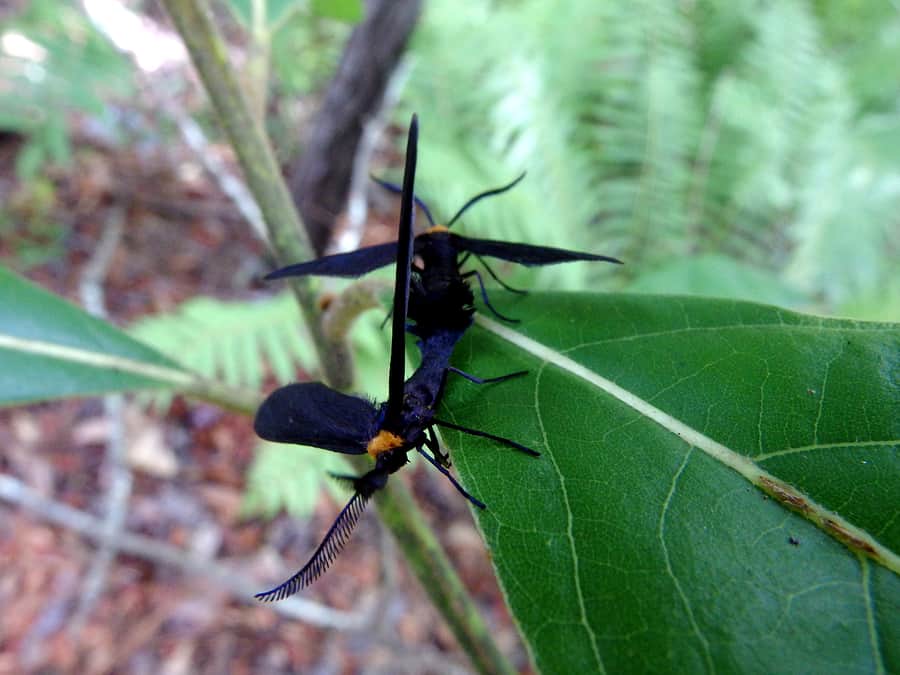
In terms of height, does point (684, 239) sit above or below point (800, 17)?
below

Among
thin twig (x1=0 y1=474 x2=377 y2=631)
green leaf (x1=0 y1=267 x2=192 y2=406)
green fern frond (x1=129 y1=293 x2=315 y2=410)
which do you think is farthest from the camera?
green fern frond (x1=129 y1=293 x2=315 y2=410)

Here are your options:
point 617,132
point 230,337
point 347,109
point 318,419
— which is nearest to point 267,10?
point 318,419

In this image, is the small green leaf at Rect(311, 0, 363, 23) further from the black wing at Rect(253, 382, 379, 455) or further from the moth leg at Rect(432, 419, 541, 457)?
the moth leg at Rect(432, 419, 541, 457)

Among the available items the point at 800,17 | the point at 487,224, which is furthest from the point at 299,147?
the point at 800,17

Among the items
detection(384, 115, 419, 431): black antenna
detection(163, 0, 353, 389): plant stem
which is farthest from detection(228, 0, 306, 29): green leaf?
detection(384, 115, 419, 431): black antenna

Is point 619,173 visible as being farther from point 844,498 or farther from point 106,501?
point 844,498
